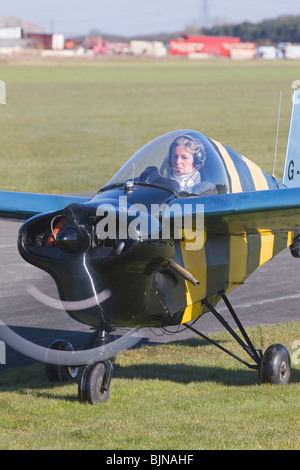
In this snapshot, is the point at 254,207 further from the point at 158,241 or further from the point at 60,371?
the point at 60,371

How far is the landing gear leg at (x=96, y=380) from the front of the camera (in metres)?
6.67

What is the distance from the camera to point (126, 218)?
19.3ft

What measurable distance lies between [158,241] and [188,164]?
1.14m

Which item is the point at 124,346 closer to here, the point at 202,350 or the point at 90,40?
the point at 202,350

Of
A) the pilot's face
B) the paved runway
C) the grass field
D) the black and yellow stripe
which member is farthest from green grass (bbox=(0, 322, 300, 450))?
the pilot's face

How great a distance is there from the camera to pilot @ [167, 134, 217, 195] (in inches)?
268

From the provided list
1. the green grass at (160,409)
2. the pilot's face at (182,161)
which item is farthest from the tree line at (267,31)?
the pilot's face at (182,161)

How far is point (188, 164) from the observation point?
272 inches

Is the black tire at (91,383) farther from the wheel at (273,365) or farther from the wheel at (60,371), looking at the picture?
the wheel at (273,365)

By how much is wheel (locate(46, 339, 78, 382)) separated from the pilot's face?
2166 millimetres

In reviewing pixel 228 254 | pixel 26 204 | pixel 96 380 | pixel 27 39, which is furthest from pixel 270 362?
pixel 27 39

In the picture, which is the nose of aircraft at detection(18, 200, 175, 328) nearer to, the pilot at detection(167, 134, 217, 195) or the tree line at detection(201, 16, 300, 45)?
the pilot at detection(167, 134, 217, 195)

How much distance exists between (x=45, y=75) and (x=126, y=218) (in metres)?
77.2

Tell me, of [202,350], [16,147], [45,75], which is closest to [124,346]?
[202,350]
